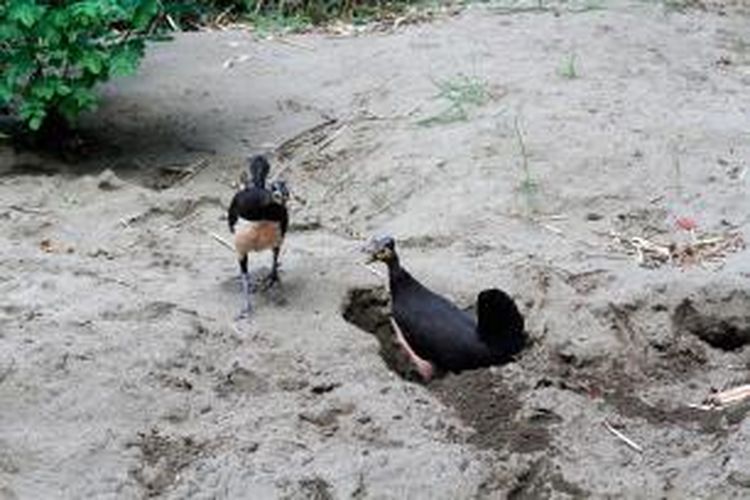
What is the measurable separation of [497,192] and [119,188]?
73.3 inches

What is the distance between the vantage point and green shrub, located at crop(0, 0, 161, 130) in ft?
23.0

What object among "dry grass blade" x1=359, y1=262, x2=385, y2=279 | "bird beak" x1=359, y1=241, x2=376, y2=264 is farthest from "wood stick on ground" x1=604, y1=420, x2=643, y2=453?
"dry grass blade" x1=359, y1=262, x2=385, y2=279

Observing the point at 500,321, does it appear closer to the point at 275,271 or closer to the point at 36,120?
the point at 275,271

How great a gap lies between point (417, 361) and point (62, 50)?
275cm

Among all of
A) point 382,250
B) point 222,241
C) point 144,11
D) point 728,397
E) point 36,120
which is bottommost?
point 222,241

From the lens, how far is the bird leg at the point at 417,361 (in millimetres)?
5512

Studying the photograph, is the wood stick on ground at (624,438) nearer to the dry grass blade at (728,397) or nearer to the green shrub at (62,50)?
the dry grass blade at (728,397)

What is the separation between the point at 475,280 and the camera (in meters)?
6.03

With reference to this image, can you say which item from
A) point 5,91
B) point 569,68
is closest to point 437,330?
point 5,91

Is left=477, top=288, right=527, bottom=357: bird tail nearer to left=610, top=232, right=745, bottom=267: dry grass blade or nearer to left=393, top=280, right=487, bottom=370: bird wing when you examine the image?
left=393, top=280, right=487, bottom=370: bird wing

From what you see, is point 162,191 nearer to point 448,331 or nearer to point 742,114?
point 448,331

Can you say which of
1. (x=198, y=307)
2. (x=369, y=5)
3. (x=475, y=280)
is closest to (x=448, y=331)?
(x=475, y=280)

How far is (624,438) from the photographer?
494 centimetres

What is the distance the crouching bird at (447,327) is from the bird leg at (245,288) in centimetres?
55
